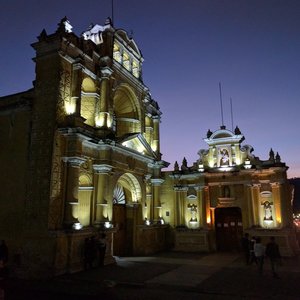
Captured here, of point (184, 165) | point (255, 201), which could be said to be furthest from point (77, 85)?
point (255, 201)

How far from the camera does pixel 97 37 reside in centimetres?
2123

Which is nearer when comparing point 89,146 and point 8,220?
point 8,220

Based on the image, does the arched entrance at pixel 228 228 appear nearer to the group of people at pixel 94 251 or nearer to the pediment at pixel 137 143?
the pediment at pixel 137 143

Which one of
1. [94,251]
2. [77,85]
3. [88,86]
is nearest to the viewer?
[94,251]

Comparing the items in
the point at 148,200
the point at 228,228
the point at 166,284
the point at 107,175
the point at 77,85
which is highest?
the point at 77,85

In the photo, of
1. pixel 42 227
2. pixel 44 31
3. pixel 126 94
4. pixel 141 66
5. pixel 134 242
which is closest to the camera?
pixel 42 227

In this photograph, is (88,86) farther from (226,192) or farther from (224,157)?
(226,192)

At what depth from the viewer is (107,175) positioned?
17.7 metres

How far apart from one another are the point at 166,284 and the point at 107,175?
24.1 feet

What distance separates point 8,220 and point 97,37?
12.6 meters

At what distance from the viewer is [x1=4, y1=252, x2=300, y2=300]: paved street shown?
34.3 feet

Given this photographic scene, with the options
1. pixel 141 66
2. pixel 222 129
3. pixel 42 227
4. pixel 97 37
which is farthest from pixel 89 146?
pixel 222 129

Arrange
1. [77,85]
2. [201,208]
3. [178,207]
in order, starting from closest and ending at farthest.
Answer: [77,85]
[201,208]
[178,207]

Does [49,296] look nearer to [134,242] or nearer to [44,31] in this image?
[134,242]
